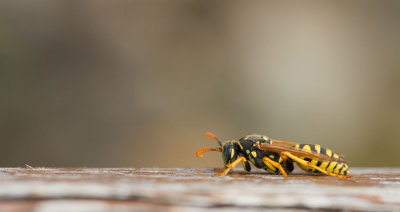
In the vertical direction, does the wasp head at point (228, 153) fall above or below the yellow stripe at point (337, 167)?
above

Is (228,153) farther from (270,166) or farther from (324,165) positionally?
(324,165)

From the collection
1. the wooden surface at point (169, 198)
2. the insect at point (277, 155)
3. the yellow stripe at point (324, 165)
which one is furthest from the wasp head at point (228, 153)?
the wooden surface at point (169, 198)

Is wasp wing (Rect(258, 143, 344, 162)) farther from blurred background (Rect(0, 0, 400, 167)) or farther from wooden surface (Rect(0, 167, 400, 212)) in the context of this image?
blurred background (Rect(0, 0, 400, 167))

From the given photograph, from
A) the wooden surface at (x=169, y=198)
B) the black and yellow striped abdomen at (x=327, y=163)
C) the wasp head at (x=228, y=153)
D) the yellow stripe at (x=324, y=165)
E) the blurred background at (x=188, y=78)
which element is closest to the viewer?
the wooden surface at (x=169, y=198)

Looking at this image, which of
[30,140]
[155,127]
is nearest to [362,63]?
[155,127]

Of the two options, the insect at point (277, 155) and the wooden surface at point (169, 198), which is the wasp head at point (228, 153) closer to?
the insect at point (277, 155)

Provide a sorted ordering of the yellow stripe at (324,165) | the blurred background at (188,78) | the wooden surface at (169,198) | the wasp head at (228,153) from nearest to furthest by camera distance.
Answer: the wooden surface at (169,198), the yellow stripe at (324,165), the wasp head at (228,153), the blurred background at (188,78)

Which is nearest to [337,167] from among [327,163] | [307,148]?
[327,163]
